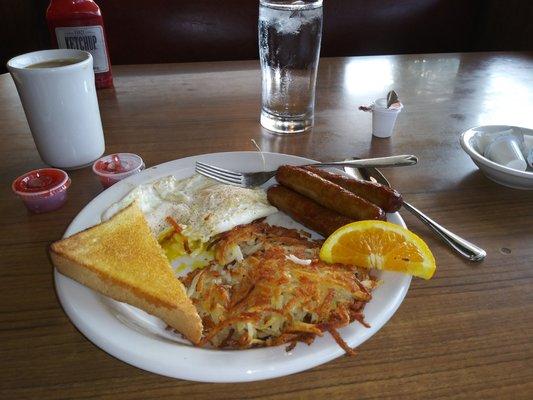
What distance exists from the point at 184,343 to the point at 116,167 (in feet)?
2.80

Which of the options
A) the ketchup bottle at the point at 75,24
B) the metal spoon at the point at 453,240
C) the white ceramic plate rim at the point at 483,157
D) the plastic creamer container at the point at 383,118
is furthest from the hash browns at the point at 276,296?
the ketchup bottle at the point at 75,24

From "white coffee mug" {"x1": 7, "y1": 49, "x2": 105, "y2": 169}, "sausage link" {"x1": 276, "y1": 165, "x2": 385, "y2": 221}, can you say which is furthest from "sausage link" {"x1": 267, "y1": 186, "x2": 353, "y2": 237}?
"white coffee mug" {"x1": 7, "y1": 49, "x2": 105, "y2": 169}

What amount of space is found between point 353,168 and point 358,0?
3.19m

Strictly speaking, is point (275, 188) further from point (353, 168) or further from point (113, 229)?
point (113, 229)

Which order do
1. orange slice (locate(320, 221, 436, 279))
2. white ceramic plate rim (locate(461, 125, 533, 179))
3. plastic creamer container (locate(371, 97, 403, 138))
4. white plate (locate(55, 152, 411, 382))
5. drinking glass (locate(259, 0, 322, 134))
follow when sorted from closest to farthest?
white plate (locate(55, 152, 411, 382))
orange slice (locate(320, 221, 436, 279))
white ceramic plate rim (locate(461, 125, 533, 179))
drinking glass (locate(259, 0, 322, 134))
plastic creamer container (locate(371, 97, 403, 138))

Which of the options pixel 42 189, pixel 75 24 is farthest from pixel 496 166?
→ pixel 75 24

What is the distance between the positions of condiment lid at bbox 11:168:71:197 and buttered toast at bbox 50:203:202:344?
0.97 ft

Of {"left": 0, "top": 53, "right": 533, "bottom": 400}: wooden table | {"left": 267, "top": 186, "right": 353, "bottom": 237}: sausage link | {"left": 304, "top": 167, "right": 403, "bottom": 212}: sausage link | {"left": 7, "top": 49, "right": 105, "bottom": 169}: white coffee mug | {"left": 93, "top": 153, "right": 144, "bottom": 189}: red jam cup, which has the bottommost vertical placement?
{"left": 0, "top": 53, "right": 533, "bottom": 400}: wooden table

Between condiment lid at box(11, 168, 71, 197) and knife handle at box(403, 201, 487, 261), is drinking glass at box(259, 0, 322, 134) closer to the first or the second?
knife handle at box(403, 201, 487, 261)

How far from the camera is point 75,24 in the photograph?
2.11 metres

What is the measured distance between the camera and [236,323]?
105 cm

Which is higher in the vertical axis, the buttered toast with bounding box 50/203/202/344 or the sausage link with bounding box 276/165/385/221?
the sausage link with bounding box 276/165/385/221

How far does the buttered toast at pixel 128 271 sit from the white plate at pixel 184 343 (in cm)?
3

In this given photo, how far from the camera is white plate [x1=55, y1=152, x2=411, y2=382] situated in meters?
0.88
